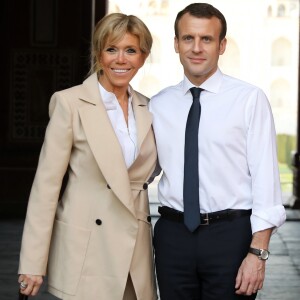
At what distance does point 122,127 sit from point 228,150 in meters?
0.32

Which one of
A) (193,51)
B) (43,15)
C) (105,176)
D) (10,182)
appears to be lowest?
(10,182)

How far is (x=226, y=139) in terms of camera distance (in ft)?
7.24

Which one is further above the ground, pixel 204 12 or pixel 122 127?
pixel 204 12

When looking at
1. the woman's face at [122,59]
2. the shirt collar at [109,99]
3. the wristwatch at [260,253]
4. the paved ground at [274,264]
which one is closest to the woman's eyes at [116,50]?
the woman's face at [122,59]

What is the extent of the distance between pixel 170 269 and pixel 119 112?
1.57 feet

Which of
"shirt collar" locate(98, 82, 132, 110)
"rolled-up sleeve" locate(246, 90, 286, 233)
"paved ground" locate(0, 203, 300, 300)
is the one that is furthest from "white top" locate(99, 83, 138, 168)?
"paved ground" locate(0, 203, 300, 300)

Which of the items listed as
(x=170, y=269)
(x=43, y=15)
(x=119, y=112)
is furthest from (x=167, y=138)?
(x=43, y=15)

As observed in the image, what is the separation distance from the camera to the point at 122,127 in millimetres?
2312

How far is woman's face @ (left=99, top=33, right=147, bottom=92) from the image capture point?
Result: 88.7 inches

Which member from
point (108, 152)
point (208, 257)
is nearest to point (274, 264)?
point (208, 257)

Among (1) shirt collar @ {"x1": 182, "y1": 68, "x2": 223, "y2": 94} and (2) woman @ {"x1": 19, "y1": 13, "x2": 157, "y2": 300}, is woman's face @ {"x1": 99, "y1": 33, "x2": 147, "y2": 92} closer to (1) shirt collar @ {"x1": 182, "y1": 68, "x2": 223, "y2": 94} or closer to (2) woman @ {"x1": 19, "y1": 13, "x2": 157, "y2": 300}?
(2) woman @ {"x1": 19, "y1": 13, "x2": 157, "y2": 300}

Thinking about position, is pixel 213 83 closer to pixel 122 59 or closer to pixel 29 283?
pixel 122 59

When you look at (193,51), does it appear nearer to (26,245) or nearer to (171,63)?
(26,245)

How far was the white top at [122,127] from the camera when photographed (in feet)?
7.52
